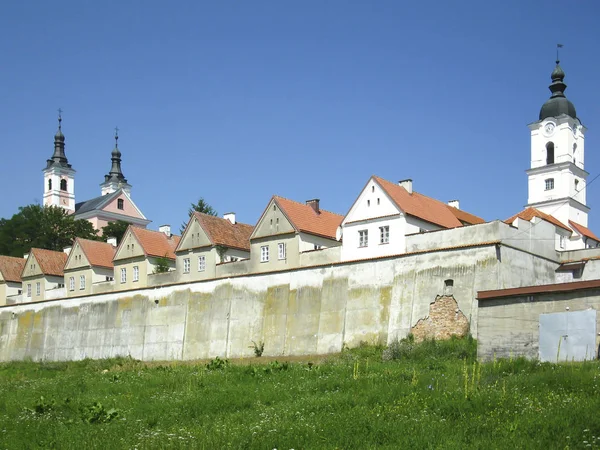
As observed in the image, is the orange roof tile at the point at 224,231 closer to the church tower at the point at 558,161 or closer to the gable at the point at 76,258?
the gable at the point at 76,258

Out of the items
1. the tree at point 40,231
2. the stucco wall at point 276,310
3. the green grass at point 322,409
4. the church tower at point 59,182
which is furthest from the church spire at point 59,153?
the green grass at point 322,409

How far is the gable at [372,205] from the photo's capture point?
44031mm

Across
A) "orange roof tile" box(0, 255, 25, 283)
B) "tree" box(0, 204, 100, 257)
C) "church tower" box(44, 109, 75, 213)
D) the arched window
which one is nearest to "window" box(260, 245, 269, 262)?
"orange roof tile" box(0, 255, 25, 283)

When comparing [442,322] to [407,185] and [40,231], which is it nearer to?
[407,185]

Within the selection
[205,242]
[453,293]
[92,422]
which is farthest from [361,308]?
[92,422]

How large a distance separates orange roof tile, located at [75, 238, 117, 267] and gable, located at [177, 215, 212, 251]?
11.8 meters

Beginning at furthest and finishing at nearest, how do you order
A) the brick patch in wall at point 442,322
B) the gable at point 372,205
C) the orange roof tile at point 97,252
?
the orange roof tile at point 97,252
the gable at point 372,205
the brick patch in wall at point 442,322

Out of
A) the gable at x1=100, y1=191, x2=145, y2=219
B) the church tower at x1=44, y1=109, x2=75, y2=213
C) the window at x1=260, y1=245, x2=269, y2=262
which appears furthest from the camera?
the church tower at x1=44, y1=109, x2=75, y2=213

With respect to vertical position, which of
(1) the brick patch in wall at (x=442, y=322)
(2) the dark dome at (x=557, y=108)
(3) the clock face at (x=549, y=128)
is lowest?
(1) the brick patch in wall at (x=442, y=322)

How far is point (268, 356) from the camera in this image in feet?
143

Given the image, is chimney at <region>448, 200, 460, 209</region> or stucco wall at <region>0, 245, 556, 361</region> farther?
chimney at <region>448, 200, 460, 209</region>

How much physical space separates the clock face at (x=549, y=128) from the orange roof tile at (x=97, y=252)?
39838 mm

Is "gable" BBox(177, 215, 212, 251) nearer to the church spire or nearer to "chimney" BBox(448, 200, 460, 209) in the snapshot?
"chimney" BBox(448, 200, 460, 209)

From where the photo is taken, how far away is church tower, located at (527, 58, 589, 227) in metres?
72.5
